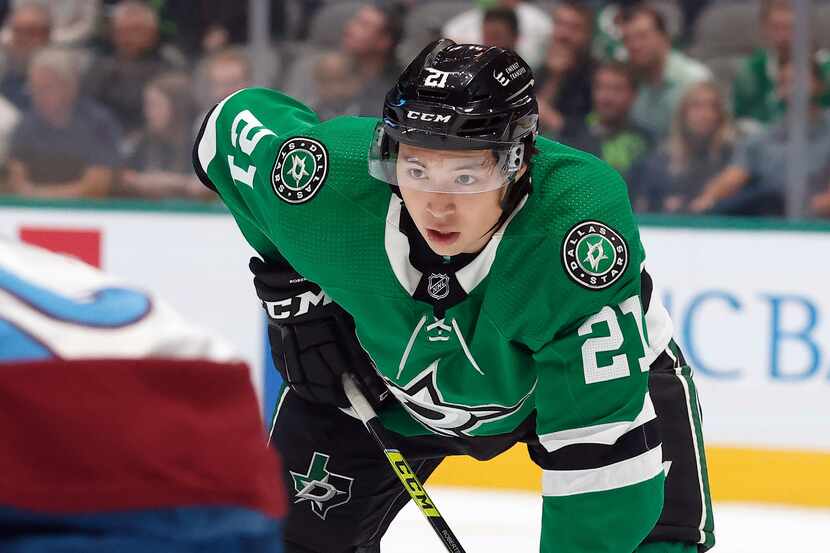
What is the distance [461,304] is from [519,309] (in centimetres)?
13

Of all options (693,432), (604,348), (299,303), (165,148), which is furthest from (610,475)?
(165,148)

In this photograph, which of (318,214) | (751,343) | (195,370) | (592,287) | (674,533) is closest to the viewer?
(195,370)

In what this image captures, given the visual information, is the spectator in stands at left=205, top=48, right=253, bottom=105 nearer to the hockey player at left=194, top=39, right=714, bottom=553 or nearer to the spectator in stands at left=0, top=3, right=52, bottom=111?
the spectator in stands at left=0, top=3, right=52, bottom=111

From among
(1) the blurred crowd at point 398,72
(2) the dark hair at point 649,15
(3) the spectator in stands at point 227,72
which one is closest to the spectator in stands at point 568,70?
(1) the blurred crowd at point 398,72

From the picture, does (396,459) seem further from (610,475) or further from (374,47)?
(374,47)

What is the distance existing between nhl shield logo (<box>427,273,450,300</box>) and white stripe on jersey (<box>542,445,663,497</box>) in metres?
0.30

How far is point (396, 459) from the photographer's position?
2266mm

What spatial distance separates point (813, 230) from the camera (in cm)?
389

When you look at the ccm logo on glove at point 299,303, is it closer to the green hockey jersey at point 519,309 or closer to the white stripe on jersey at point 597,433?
the green hockey jersey at point 519,309

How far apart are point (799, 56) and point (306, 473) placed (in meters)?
2.34

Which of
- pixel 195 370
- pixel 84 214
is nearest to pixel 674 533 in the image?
pixel 195 370

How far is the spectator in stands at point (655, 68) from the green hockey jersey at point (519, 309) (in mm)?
2016

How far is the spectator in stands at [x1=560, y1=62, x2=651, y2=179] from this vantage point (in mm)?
4125

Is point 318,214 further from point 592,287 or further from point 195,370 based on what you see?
point 195,370
